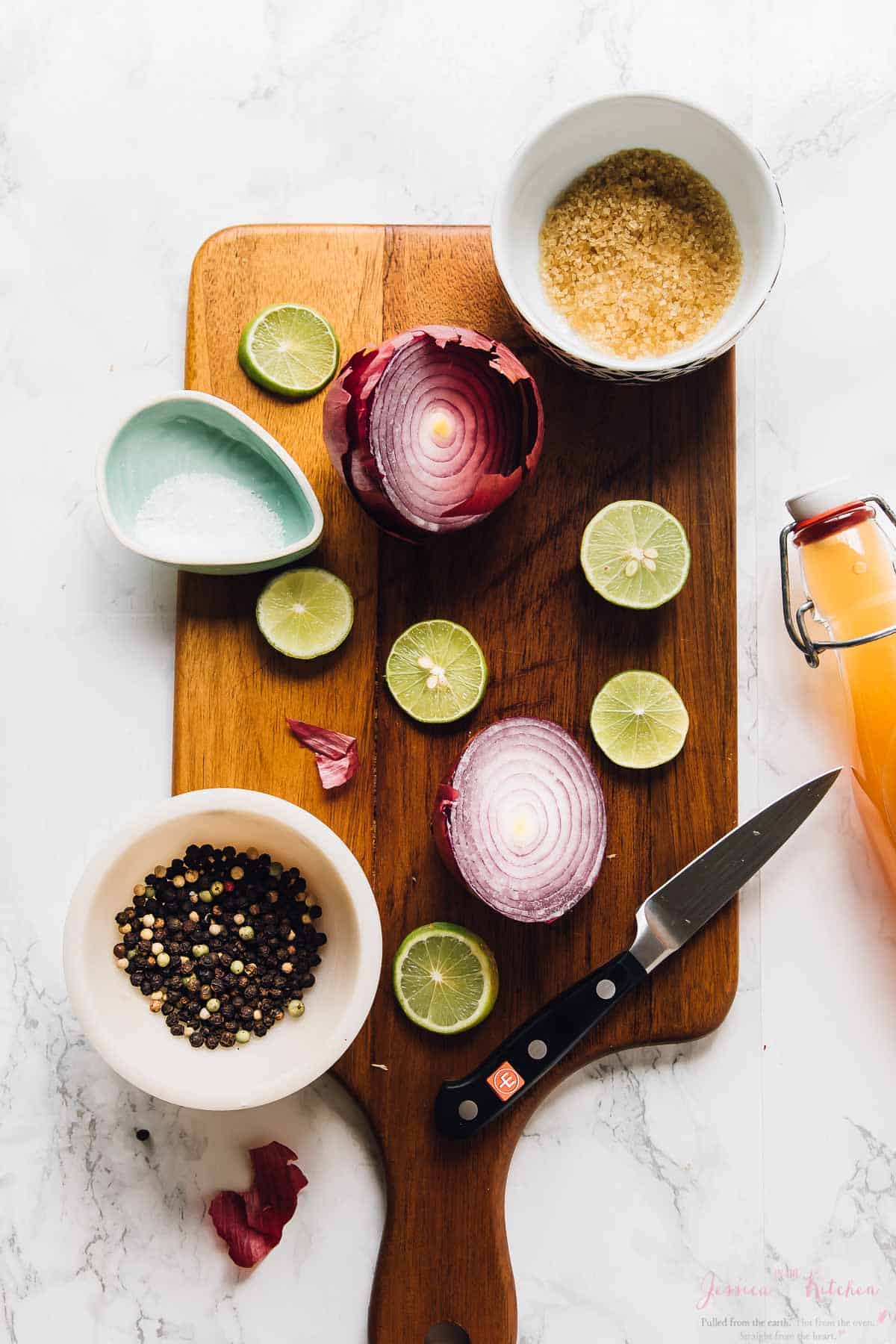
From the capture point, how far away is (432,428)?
4.81 feet

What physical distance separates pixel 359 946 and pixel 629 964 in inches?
15.5

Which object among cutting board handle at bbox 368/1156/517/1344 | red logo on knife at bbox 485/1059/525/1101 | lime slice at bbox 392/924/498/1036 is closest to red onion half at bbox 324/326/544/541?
lime slice at bbox 392/924/498/1036

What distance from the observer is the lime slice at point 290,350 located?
5.06ft

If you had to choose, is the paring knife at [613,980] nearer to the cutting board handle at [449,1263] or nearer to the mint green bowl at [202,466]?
the cutting board handle at [449,1263]

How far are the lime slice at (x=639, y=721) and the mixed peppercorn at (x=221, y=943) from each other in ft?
1.59

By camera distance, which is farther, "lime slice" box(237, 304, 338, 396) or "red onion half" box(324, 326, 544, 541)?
"lime slice" box(237, 304, 338, 396)

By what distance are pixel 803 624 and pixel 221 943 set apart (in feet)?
3.23

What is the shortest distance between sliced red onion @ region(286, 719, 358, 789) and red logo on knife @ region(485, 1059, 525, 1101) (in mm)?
459

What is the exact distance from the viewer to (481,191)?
167 cm

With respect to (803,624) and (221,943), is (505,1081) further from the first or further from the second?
(803,624)

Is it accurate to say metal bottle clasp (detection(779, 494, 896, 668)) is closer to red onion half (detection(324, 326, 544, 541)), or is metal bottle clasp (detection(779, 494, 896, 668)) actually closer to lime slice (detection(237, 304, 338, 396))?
red onion half (detection(324, 326, 544, 541))

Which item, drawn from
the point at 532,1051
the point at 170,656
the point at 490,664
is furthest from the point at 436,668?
the point at 532,1051

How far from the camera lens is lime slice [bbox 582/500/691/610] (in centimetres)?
152

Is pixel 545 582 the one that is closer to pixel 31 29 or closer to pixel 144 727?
pixel 144 727
